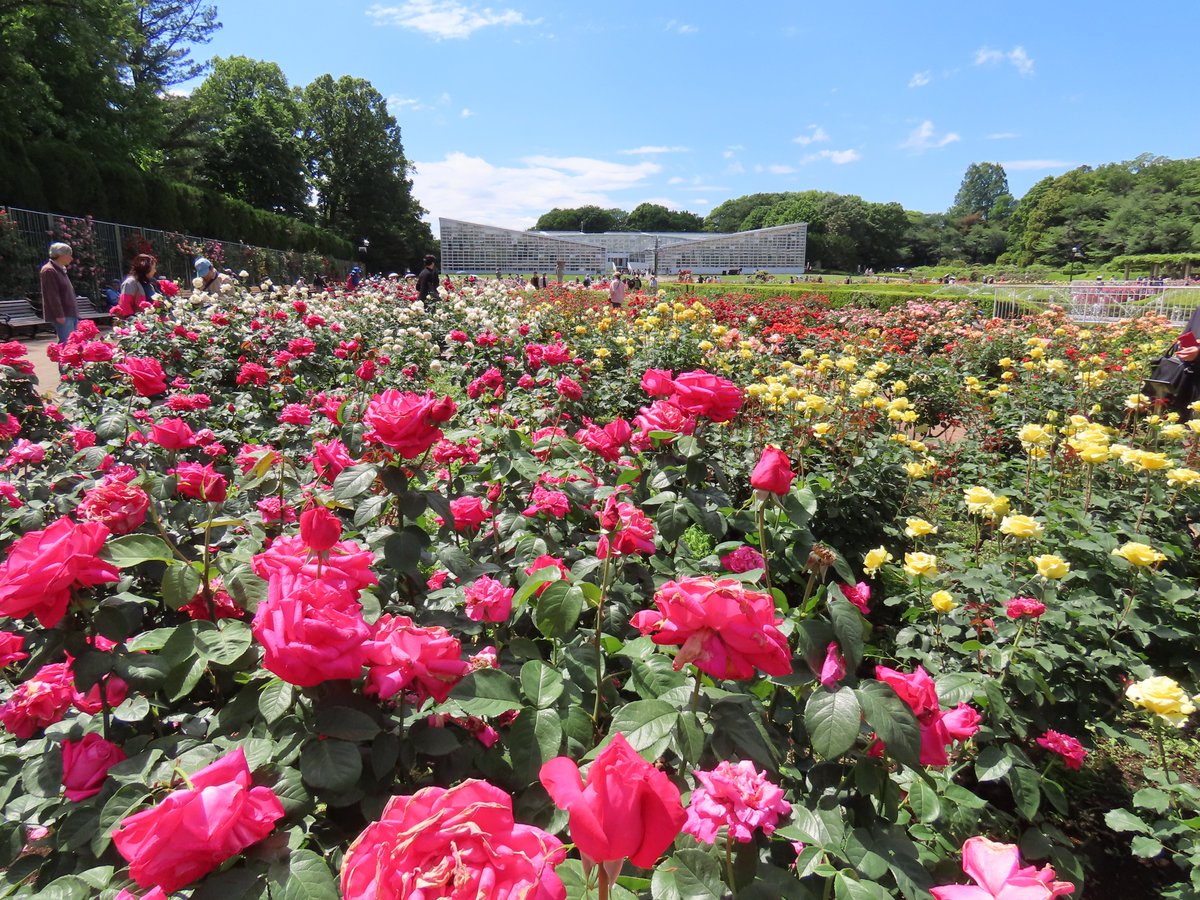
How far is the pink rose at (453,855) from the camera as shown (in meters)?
0.46

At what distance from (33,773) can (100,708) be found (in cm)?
11

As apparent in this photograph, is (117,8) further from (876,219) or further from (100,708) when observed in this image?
(876,219)

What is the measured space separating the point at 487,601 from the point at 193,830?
1.80 ft

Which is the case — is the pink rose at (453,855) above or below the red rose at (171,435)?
below

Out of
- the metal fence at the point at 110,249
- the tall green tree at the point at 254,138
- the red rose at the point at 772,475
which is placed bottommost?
the red rose at the point at 772,475

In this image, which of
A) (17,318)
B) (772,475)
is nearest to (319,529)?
(772,475)

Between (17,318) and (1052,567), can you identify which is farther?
(17,318)

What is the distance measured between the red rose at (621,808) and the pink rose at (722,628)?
9.7 inches

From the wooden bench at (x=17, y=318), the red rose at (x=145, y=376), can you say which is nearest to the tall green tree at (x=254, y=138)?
the wooden bench at (x=17, y=318)

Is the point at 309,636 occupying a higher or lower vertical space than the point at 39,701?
higher

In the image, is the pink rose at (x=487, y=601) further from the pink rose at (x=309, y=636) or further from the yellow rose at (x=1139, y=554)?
the yellow rose at (x=1139, y=554)

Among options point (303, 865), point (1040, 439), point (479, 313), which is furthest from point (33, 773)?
point (479, 313)

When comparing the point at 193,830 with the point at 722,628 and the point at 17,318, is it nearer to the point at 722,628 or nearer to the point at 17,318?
the point at 722,628

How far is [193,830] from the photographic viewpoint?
0.62 meters
